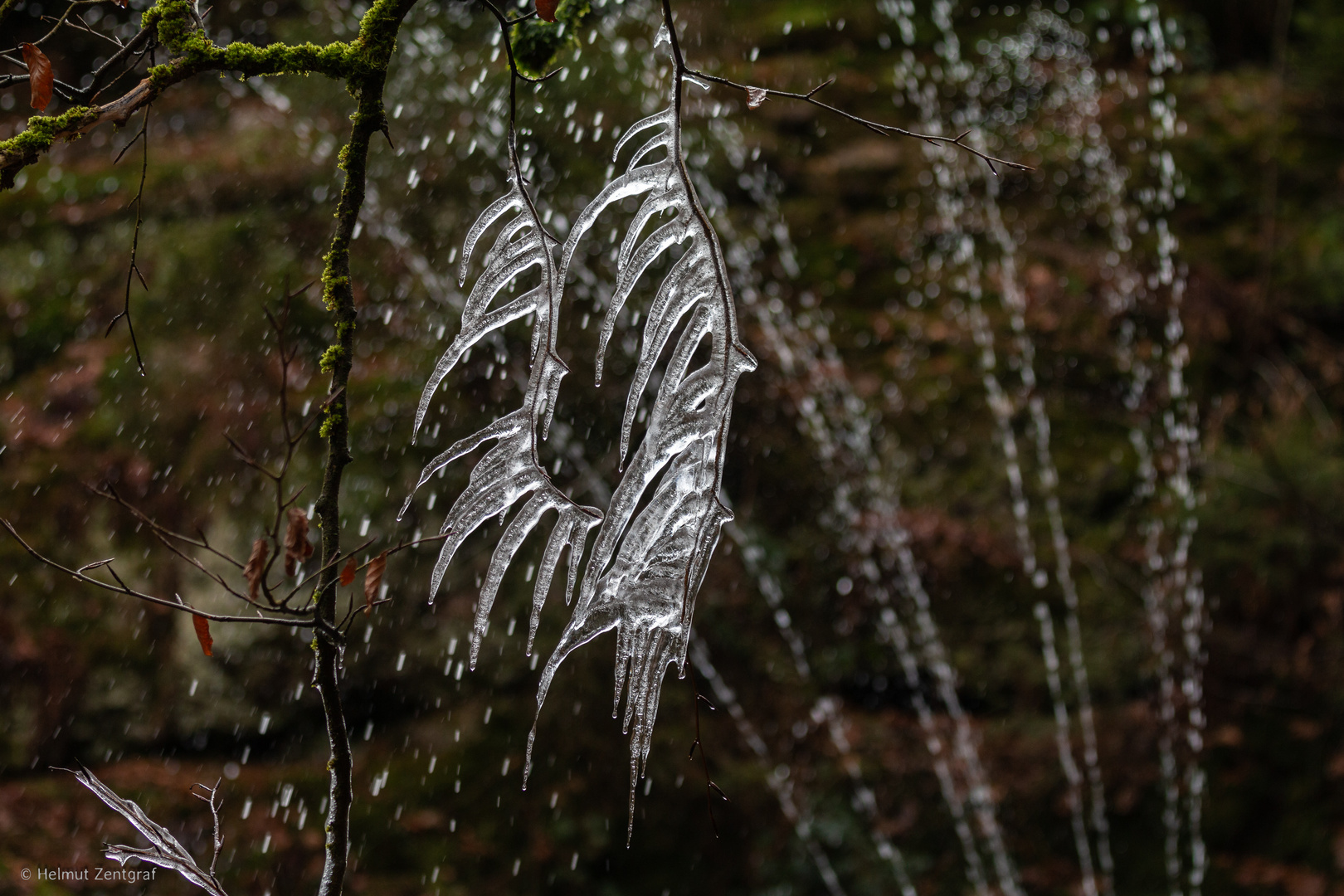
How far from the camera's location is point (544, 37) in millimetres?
1377

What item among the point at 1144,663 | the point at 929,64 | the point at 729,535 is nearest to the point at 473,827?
the point at 729,535

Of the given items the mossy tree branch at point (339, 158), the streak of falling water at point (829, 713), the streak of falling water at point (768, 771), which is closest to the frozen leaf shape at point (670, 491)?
the mossy tree branch at point (339, 158)

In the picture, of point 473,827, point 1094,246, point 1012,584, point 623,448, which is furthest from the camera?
point 1094,246

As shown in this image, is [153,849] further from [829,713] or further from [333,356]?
[829,713]

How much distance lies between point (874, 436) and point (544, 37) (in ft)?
13.0

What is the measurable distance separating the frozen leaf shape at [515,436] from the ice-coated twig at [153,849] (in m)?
0.45

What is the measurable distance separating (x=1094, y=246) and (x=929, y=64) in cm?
224

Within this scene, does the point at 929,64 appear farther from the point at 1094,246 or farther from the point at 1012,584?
the point at 1012,584

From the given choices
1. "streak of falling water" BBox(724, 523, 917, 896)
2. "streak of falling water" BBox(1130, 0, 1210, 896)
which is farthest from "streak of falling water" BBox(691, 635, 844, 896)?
"streak of falling water" BBox(1130, 0, 1210, 896)

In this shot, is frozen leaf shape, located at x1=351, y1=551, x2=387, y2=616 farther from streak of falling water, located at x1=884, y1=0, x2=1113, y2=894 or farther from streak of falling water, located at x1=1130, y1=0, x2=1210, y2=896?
streak of falling water, located at x1=1130, y1=0, x2=1210, y2=896

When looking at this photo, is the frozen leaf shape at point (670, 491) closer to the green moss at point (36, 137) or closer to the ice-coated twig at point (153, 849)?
the ice-coated twig at point (153, 849)

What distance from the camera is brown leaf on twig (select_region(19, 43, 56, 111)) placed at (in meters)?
1.10

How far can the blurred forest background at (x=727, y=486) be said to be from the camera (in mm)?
4000

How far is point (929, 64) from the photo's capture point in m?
6.70
